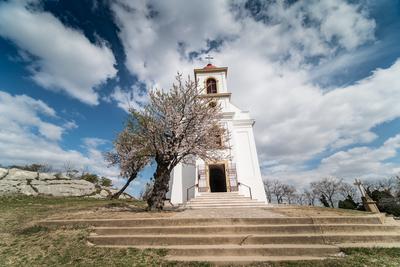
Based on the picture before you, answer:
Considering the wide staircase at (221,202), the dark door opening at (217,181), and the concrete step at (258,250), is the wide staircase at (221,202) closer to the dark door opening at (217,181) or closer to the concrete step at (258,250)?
the dark door opening at (217,181)

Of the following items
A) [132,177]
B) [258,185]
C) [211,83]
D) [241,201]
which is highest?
[211,83]

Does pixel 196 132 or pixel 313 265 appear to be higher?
pixel 196 132

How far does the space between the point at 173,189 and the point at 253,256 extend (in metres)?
13.0

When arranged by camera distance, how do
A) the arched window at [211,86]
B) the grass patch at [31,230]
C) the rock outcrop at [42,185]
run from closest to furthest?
the grass patch at [31,230], the rock outcrop at [42,185], the arched window at [211,86]

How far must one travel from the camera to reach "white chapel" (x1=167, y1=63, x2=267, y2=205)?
16.4 metres

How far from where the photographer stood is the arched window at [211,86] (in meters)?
21.3

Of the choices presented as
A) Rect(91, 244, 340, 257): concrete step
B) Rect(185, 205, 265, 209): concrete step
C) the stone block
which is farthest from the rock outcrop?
Rect(91, 244, 340, 257): concrete step

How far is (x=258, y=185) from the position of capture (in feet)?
55.4

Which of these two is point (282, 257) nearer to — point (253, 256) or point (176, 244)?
point (253, 256)

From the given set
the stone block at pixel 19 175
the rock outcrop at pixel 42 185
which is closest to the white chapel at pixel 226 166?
the rock outcrop at pixel 42 185

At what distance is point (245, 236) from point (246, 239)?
0.13 meters

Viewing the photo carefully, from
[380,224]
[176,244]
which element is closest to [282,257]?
[176,244]

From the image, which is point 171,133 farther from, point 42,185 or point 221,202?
point 42,185

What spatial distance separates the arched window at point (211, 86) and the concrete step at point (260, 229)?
16.7 meters
